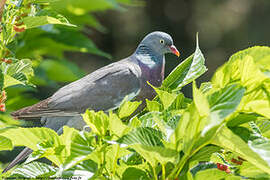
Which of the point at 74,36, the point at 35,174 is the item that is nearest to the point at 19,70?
the point at 35,174

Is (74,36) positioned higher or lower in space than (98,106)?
higher

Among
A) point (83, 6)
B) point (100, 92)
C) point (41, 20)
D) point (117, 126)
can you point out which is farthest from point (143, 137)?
point (83, 6)

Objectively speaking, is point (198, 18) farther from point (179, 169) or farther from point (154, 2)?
point (179, 169)

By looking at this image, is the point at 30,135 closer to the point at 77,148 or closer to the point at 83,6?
the point at 77,148

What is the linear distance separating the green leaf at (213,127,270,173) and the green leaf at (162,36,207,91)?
119mm

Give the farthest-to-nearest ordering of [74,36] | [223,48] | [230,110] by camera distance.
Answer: [223,48] → [74,36] → [230,110]

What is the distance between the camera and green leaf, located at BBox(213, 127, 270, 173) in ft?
1.02

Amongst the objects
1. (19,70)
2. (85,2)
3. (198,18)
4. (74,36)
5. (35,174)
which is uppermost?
(198,18)

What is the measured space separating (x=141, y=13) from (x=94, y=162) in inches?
153

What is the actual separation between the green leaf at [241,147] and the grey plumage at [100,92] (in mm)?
510

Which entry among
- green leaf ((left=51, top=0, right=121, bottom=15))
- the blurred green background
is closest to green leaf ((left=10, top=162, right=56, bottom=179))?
green leaf ((left=51, top=0, right=121, bottom=15))

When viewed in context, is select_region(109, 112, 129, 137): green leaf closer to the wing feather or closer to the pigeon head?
the wing feather

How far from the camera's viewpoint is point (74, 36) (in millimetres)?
1131

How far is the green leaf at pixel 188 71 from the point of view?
1.48 ft
